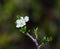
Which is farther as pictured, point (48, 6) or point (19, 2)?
point (48, 6)

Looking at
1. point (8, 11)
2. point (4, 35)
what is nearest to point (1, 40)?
point (4, 35)

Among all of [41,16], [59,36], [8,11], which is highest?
[8,11]

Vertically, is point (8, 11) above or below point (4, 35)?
above

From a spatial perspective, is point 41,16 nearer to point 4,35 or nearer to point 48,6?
point 48,6

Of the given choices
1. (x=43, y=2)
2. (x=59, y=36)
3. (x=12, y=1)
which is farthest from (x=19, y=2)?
(x=59, y=36)

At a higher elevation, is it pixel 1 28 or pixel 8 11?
pixel 8 11

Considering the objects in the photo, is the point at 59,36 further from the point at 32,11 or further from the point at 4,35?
the point at 4,35

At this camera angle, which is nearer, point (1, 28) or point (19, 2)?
point (19, 2)
